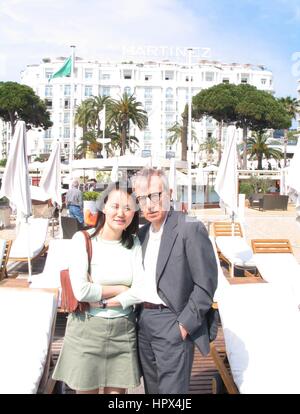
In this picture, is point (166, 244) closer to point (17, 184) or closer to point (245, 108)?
point (17, 184)

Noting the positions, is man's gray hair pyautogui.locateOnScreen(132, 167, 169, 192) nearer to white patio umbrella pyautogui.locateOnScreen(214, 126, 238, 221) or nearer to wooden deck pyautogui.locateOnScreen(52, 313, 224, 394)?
wooden deck pyautogui.locateOnScreen(52, 313, 224, 394)

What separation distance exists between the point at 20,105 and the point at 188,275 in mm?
57053

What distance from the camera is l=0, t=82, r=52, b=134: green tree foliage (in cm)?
5550

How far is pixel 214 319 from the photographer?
7.94 ft

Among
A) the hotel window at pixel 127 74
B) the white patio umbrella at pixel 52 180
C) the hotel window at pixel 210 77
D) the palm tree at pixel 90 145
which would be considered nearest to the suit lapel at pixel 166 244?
the white patio umbrella at pixel 52 180

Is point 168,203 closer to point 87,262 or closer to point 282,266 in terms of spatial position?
point 87,262

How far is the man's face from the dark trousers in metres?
0.49

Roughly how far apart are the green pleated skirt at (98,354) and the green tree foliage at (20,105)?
5472cm

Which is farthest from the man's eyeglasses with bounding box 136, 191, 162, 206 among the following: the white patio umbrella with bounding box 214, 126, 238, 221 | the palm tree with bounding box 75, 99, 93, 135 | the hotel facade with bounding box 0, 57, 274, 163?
the hotel facade with bounding box 0, 57, 274, 163

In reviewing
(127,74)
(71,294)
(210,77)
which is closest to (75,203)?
(71,294)

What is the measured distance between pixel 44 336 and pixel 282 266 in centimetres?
382

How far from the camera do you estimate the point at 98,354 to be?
7.75 feet

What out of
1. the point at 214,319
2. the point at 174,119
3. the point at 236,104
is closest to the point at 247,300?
the point at 214,319
